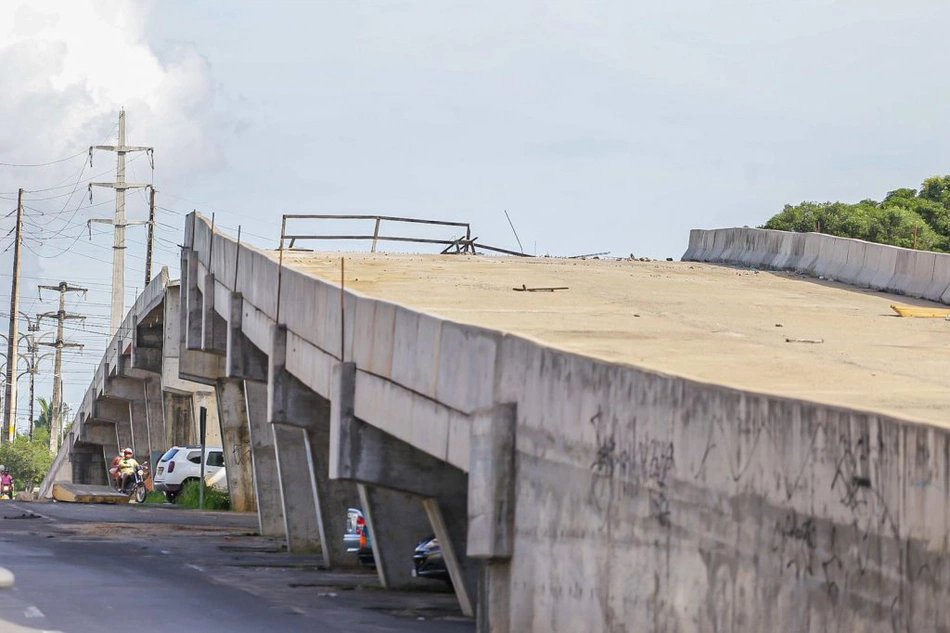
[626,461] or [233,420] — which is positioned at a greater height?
[626,461]

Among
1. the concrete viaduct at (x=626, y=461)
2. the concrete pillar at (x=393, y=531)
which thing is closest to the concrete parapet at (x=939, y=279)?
the concrete viaduct at (x=626, y=461)

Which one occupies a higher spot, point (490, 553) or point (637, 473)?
point (637, 473)

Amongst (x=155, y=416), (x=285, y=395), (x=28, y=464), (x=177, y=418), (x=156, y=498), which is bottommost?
(x=28, y=464)

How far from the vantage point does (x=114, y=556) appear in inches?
961

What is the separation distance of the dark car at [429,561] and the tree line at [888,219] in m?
42.5

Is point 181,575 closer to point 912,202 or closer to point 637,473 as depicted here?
point 637,473

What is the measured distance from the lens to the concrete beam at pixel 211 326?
105ft

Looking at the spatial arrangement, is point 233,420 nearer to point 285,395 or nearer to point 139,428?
point 285,395

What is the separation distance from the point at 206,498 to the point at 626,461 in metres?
37.7

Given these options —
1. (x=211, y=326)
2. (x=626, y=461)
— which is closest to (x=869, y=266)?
(x=211, y=326)

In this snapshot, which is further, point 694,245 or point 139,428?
point 139,428

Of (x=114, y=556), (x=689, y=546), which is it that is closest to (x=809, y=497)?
(x=689, y=546)

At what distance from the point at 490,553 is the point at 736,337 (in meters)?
5.58

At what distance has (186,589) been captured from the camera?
1928cm
